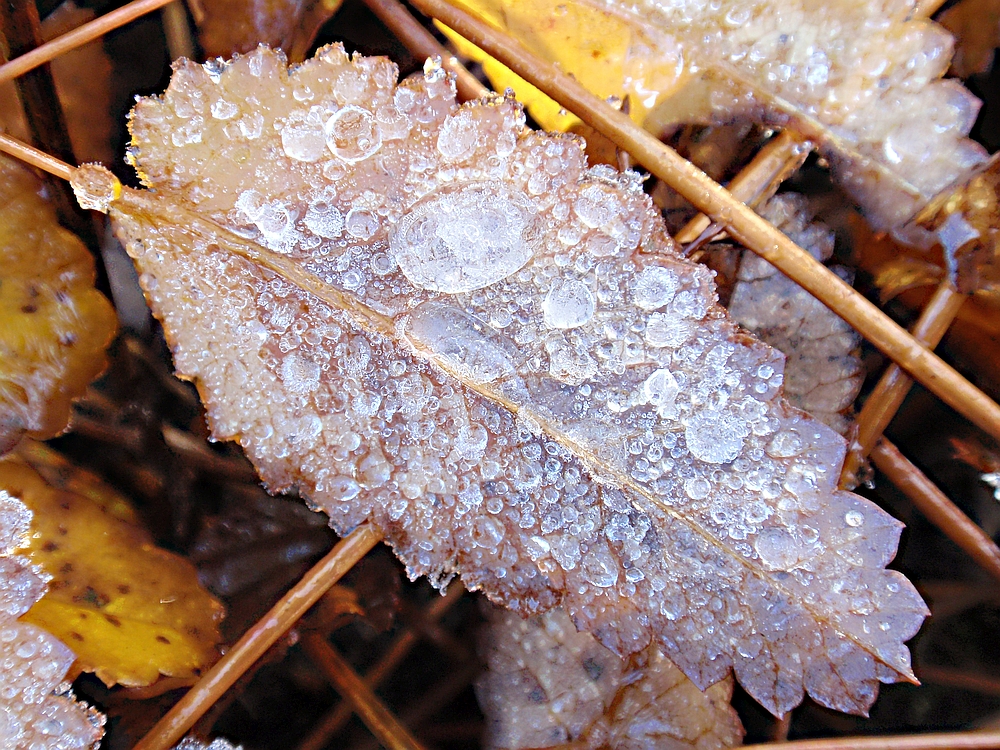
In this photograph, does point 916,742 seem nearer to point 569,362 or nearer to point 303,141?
point 569,362

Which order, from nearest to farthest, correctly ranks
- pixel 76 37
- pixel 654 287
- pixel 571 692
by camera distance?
pixel 654 287 → pixel 76 37 → pixel 571 692

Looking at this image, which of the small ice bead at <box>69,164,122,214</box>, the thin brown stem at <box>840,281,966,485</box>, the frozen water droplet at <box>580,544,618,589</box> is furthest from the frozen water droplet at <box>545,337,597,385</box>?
the small ice bead at <box>69,164,122,214</box>

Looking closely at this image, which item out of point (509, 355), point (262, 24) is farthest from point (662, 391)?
point (262, 24)

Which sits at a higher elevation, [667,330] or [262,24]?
[262,24]

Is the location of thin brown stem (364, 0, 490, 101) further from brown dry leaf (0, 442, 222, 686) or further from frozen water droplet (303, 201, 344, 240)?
brown dry leaf (0, 442, 222, 686)

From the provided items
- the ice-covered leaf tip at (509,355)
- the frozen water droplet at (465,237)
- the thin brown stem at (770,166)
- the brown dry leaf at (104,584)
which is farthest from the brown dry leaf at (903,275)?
the brown dry leaf at (104,584)

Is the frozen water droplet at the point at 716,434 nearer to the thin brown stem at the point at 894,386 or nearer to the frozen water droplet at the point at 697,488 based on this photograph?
the frozen water droplet at the point at 697,488

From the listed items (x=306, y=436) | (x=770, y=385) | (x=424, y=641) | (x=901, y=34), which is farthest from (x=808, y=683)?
(x=901, y=34)
